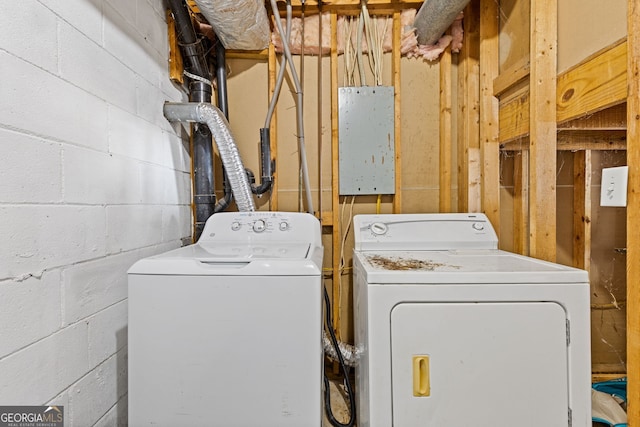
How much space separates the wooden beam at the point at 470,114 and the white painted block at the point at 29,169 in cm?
203

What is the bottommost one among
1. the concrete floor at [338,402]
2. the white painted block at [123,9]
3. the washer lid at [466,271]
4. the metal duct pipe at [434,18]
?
the concrete floor at [338,402]

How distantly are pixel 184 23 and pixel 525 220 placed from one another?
7.50ft

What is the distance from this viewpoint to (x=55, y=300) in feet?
3.16

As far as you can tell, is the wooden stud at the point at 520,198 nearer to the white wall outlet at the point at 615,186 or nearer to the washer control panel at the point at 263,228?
the white wall outlet at the point at 615,186

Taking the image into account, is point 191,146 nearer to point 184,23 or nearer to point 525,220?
point 184,23

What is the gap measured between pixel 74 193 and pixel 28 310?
396 mm

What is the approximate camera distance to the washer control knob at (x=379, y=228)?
160cm

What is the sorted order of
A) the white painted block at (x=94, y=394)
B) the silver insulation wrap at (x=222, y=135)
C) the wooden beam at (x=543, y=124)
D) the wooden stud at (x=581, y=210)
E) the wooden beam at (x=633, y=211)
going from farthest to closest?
the wooden stud at (x=581, y=210), the silver insulation wrap at (x=222, y=135), the wooden beam at (x=543, y=124), the white painted block at (x=94, y=394), the wooden beam at (x=633, y=211)

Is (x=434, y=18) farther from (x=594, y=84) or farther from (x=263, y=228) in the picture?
(x=263, y=228)

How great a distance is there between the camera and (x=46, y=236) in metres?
0.94

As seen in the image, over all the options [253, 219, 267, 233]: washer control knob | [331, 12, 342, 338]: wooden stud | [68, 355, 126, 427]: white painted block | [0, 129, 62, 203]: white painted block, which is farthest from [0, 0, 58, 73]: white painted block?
[331, 12, 342, 338]: wooden stud

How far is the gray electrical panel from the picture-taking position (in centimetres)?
198

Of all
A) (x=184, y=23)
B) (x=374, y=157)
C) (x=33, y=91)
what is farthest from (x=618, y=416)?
(x=184, y=23)

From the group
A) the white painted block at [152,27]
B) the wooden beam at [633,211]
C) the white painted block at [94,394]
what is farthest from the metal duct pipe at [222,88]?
the wooden beam at [633,211]
